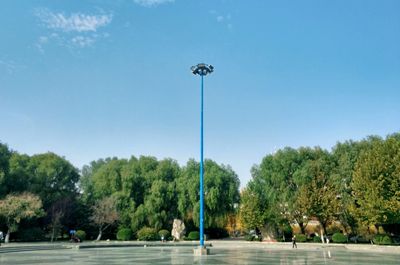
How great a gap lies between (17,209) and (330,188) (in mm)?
35602

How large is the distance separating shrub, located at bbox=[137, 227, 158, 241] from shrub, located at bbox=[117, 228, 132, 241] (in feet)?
5.02

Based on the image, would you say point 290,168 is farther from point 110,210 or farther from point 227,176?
point 110,210

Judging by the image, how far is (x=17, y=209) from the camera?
45531 millimetres

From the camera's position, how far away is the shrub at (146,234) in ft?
168

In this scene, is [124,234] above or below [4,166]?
below

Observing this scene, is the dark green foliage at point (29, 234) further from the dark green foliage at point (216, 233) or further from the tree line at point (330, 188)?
the tree line at point (330, 188)

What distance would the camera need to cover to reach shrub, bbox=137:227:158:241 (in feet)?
168

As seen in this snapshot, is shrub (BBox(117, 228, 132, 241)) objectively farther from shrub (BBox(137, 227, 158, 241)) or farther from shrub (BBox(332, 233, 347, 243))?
shrub (BBox(332, 233, 347, 243))

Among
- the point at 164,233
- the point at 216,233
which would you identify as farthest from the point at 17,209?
the point at 216,233

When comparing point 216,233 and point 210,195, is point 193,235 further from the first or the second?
point 216,233

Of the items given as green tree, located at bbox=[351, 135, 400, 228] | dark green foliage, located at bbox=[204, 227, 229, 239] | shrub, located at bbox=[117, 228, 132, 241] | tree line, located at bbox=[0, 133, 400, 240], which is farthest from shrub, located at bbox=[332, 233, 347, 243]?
shrub, located at bbox=[117, 228, 132, 241]

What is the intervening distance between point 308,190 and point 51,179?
35.9 metres

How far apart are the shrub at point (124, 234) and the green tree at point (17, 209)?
33.5 ft

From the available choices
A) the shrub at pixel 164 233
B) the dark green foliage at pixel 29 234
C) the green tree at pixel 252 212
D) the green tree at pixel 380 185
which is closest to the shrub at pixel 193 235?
the shrub at pixel 164 233
